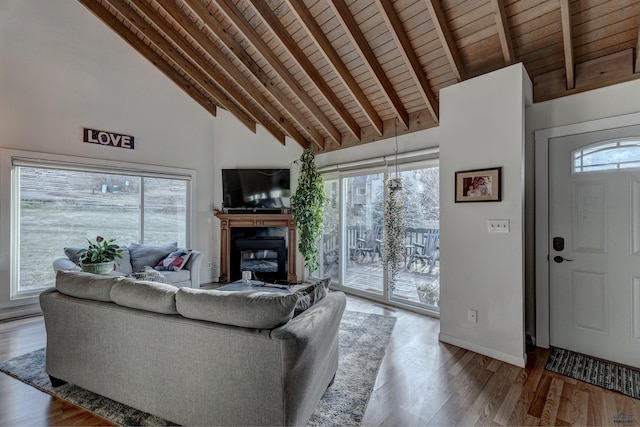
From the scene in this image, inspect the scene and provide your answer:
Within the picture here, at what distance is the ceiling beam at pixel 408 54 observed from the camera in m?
2.85

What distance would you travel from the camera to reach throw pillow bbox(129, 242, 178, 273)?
4.30 m

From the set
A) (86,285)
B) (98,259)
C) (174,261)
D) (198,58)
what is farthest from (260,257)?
(86,285)

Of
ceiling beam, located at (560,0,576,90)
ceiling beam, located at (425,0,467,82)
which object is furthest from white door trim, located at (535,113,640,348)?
ceiling beam, located at (425,0,467,82)

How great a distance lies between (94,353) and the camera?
2.01m

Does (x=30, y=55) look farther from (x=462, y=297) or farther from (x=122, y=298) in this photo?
(x=462, y=297)

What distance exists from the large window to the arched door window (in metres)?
5.42

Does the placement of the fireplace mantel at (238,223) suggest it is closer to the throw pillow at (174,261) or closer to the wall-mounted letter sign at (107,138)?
the throw pillow at (174,261)

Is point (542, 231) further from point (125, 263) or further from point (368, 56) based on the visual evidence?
point (125, 263)

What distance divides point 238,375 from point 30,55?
16.4ft

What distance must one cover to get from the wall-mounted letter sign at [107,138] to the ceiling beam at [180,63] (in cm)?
141

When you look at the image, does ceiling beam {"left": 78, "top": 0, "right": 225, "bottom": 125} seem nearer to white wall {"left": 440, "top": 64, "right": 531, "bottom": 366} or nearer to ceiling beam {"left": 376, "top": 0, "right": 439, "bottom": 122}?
ceiling beam {"left": 376, "top": 0, "right": 439, "bottom": 122}

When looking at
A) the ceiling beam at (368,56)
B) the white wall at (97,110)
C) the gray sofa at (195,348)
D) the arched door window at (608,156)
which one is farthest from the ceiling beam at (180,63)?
the arched door window at (608,156)

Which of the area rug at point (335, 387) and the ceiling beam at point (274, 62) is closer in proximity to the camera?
the area rug at point (335, 387)

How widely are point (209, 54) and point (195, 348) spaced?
3.92 meters
